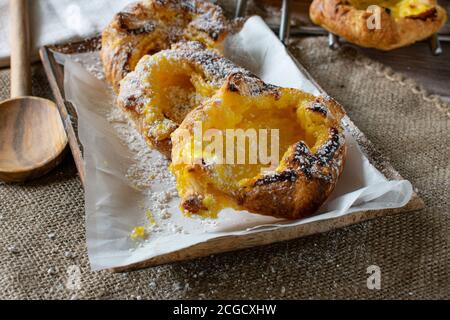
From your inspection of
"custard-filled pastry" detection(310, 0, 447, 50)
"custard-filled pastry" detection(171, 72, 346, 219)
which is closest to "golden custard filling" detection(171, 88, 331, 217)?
"custard-filled pastry" detection(171, 72, 346, 219)

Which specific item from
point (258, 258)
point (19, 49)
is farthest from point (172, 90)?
point (19, 49)

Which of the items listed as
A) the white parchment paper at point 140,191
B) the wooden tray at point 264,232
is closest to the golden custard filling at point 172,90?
the white parchment paper at point 140,191

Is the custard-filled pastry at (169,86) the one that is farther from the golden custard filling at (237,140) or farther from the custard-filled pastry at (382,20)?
the custard-filled pastry at (382,20)

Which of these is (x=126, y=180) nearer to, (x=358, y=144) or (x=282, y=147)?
(x=282, y=147)

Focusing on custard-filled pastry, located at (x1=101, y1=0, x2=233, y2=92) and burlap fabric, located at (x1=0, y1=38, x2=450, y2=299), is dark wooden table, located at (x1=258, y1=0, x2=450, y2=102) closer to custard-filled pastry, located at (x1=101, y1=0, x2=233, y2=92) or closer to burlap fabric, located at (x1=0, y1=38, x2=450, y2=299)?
burlap fabric, located at (x1=0, y1=38, x2=450, y2=299)

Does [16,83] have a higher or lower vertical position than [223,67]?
lower
